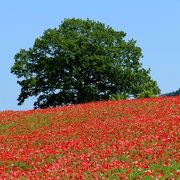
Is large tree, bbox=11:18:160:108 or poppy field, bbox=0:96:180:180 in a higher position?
large tree, bbox=11:18:160:108

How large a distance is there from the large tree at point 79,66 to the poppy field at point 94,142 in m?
20.1

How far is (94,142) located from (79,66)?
36.5 metres

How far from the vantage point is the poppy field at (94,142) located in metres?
13.7

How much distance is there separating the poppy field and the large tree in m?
20.1

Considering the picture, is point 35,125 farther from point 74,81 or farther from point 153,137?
point 74,81

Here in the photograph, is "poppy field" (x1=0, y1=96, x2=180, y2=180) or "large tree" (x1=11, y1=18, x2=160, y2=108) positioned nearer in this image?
"poppy field" (x1=0, y1=96, x2=180, y2=180)

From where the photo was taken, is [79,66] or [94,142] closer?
[94,142]

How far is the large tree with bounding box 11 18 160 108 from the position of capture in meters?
56.5

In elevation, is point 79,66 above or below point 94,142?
above

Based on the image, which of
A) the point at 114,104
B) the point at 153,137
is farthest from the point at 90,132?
the point at 114,104

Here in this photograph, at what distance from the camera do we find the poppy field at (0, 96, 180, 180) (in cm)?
1371

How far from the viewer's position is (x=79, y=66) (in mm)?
56906

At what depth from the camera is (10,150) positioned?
862 inches

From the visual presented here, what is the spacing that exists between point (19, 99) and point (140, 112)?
3048 centimetres
